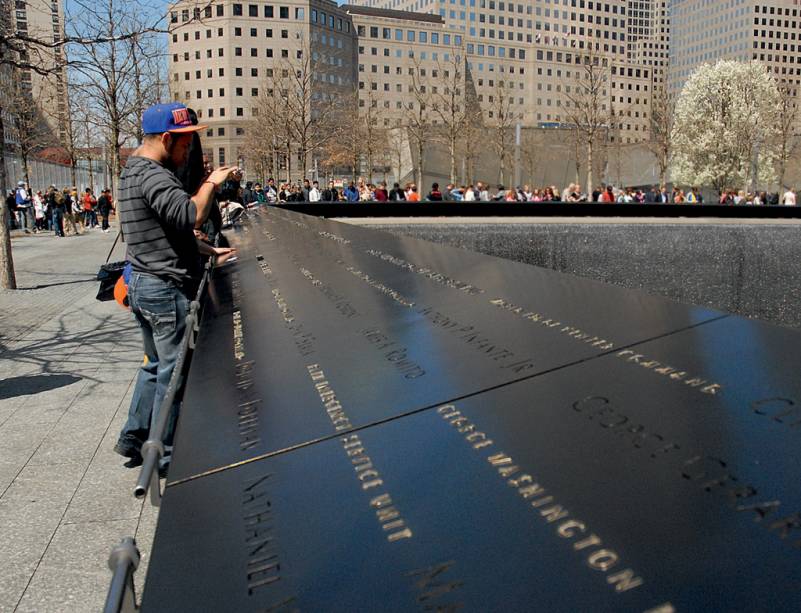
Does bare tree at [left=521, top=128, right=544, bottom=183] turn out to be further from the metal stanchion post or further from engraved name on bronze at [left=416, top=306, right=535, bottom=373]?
the metal stanchion post

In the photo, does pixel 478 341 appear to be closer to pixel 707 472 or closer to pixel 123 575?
pixel 707 472

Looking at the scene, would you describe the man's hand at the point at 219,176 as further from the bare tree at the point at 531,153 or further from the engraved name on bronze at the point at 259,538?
the bare tree at the point at 531,153

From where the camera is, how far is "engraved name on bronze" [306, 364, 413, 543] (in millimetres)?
1392

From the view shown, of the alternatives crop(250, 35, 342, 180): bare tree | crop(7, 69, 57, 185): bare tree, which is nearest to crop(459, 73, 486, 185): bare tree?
crop(250, 35, 342, 180): bare tree

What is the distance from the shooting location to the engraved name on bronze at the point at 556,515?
1.15m

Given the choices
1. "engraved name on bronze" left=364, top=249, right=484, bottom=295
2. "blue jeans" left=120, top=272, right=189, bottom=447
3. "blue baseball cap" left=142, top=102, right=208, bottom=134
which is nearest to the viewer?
"engraved name on bronze" left=364, top=249, right=484, bottom=295

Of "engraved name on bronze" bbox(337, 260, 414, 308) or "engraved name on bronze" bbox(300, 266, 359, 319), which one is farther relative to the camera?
"engraved name on bronze" bbox(337, 260, 414, 308)

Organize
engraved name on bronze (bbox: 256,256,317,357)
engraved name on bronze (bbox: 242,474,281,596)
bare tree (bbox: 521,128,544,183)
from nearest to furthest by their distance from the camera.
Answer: engraved name on bronze (bbox: 242,474,281,596)
engraved name on bronze (bbox: 256,256,317,357)
bare tree (bbox: 521,128,544,183)

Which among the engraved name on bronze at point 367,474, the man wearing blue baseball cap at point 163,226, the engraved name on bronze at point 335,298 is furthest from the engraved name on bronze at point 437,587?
the man wearing blue baseball cap at point 163,226

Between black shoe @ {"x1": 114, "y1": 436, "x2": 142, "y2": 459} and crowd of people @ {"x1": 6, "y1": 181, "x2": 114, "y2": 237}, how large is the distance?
24.0 m

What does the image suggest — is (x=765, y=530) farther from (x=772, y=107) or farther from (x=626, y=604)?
(x=772, y=107)

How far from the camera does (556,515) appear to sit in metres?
1.33

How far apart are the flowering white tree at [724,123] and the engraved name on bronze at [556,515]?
213ft

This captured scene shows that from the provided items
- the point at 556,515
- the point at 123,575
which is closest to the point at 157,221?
the point at 123,575
